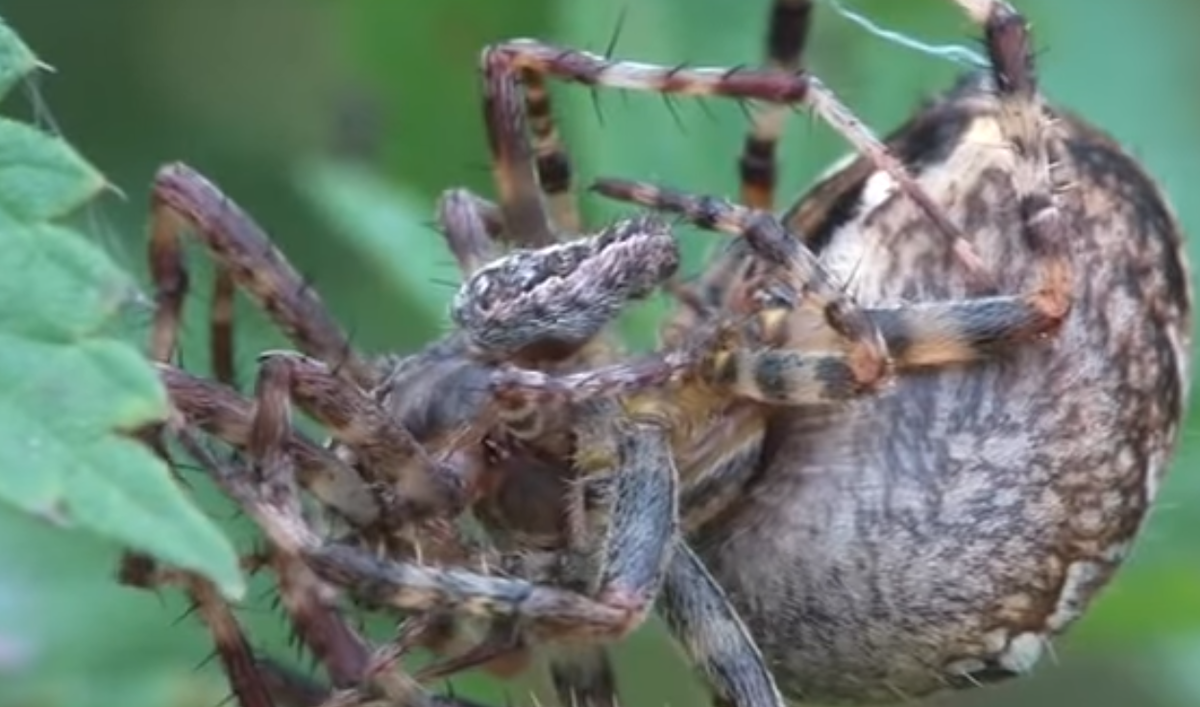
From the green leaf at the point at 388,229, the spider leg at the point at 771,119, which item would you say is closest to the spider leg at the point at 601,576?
the spider leg at the point at 771,119

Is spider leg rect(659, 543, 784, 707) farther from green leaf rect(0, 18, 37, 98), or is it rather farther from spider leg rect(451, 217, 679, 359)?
green leaf rect(0, 18, 37, 98)

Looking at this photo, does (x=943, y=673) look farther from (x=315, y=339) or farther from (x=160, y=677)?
(x=160, y=677)

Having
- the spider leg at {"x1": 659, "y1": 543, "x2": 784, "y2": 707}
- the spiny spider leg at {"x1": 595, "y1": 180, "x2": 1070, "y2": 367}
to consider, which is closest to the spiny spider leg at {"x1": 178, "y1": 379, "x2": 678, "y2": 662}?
the spider leg at {"x1": 659, "y1": 543, "x2": 784, "y2": 707}

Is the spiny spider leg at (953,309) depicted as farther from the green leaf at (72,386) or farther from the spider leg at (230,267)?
the green leaf at (72,386)

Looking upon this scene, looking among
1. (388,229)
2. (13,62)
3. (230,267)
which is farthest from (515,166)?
(13,62)

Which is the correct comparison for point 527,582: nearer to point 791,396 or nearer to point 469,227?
point 791,396
